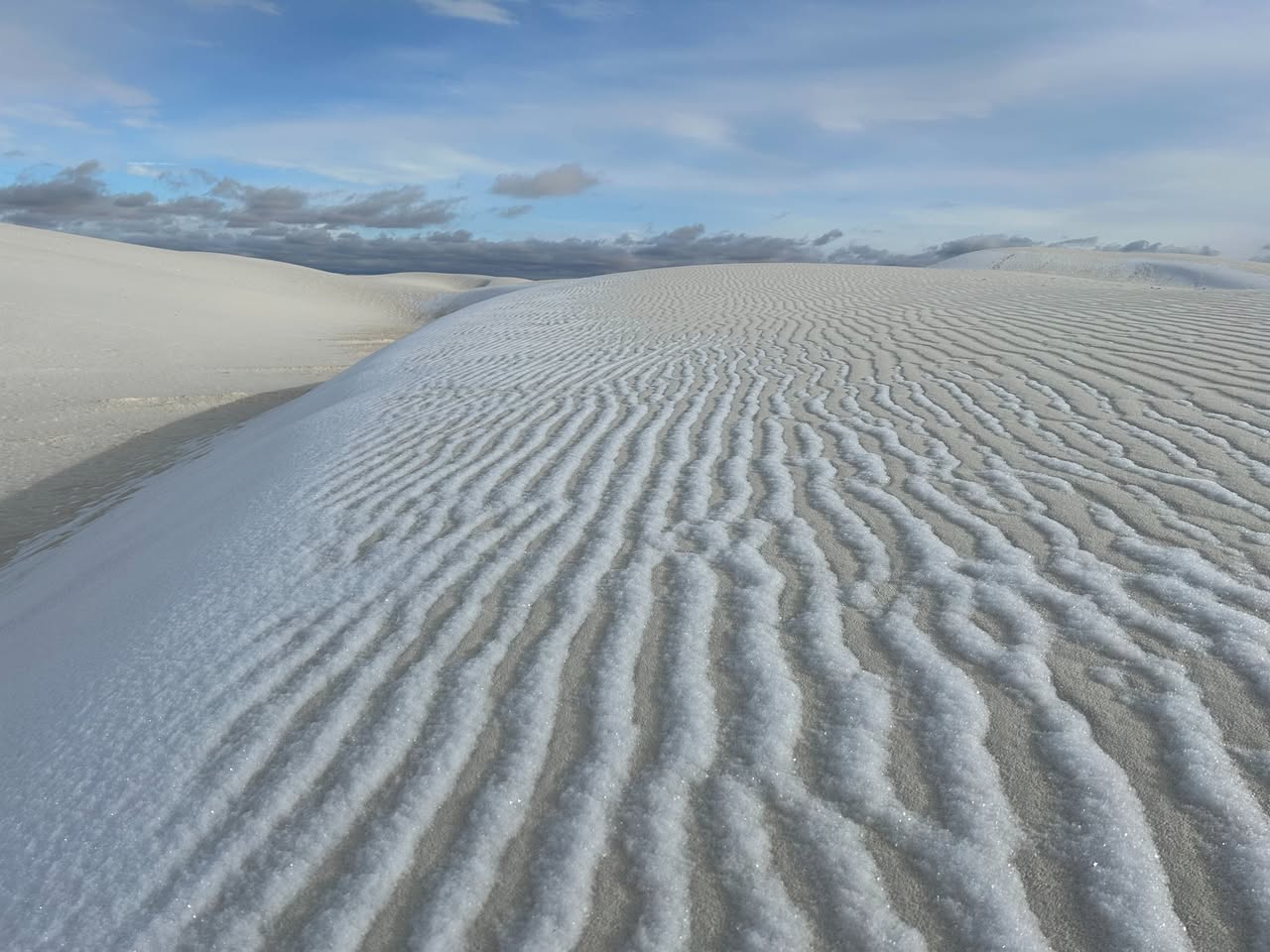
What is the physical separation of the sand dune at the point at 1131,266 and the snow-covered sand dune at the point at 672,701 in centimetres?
2614

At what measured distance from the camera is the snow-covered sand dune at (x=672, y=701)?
1.52 metres

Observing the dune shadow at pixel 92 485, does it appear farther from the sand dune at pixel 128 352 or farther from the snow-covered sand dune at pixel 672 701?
the snow-covered sand dune at pixel 672 701

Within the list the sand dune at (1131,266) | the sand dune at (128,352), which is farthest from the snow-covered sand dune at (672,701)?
the sand dune at (1131,266)

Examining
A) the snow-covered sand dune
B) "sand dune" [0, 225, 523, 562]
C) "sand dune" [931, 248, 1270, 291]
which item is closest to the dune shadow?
"sand dune" [0, 225, 523, 562]

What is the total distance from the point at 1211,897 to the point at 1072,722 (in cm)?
50

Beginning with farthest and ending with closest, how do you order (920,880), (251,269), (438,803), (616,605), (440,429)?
(251,269) < (440,429) < (616,605) < (438,803) < (920,880)

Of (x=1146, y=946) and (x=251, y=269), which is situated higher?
(x=1146, y=946)

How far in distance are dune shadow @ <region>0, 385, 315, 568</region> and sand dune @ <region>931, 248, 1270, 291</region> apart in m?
24.9

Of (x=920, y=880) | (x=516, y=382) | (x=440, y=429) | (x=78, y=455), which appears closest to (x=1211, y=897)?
(x=920, y=880)

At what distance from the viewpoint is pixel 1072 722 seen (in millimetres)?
1896

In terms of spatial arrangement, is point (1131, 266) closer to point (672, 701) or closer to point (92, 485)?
point (92, 485)

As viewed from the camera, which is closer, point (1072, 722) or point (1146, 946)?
point (1146, 946)

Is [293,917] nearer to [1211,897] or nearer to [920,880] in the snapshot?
[920,880]

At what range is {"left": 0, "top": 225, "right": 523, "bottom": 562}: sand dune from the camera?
8.03 m
